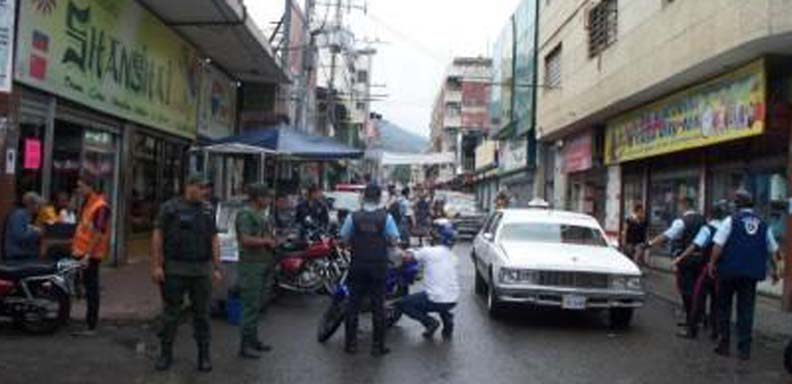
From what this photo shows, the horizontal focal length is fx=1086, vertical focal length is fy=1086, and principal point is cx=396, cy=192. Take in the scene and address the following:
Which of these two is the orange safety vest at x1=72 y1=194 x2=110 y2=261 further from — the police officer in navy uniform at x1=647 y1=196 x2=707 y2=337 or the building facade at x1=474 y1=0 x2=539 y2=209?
Answer: the building facade at x1=474 y1=0 x2=539 y2=209

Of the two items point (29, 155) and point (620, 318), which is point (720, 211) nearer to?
point (620, 318)

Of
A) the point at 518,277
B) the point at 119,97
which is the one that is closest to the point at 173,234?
the point at 518,277

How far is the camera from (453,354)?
11.5 metres

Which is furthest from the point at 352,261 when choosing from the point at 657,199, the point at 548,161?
the point at 548,161

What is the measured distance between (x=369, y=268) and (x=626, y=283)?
4165 mm

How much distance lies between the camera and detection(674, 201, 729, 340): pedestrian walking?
13.0 metres

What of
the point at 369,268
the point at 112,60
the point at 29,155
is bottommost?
the point at 369,268

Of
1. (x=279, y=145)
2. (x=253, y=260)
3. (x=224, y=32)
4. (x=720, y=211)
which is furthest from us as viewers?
(x=224, y=32)

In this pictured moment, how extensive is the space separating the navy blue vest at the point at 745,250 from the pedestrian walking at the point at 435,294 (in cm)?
303

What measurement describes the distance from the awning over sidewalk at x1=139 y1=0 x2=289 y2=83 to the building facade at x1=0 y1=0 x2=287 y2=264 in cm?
4

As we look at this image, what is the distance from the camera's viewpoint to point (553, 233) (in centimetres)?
1574

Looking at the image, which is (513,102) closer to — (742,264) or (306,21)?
(306,21)

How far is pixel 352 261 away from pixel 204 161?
596 inches

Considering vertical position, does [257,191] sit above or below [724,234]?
above
